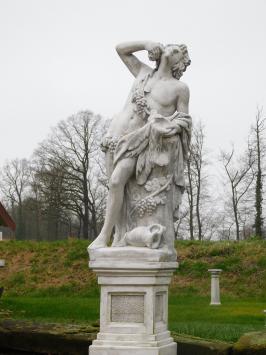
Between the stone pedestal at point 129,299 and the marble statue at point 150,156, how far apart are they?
210 mm

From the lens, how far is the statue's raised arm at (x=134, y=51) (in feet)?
25.1

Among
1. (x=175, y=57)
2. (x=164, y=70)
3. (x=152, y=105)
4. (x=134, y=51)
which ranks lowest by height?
(x=152, y=105)

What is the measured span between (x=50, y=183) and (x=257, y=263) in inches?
867

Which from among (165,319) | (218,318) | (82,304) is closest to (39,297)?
(82,304)

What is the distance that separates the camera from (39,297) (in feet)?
75.2

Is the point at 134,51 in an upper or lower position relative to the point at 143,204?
upper

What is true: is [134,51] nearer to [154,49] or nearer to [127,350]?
[154,49]

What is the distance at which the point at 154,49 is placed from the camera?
7.64 m

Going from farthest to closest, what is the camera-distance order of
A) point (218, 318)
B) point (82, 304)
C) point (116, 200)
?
Result: point (82, 304), point (218, 318), point (116, 200)

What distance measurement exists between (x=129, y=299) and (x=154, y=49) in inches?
113

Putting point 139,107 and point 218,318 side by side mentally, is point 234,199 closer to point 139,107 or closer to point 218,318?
point 218,318

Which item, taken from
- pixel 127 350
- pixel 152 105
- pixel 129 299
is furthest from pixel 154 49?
pixel 127 350

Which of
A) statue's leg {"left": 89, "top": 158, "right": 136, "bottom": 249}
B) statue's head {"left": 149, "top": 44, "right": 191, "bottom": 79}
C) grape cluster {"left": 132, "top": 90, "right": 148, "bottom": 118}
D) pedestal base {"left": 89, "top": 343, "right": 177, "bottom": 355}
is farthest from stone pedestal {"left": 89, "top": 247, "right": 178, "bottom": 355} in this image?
statue's head {"left": 149, "top": 44, "right": 191, "bottom": 79}

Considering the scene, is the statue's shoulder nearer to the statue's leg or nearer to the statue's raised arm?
the statue's raised arm
